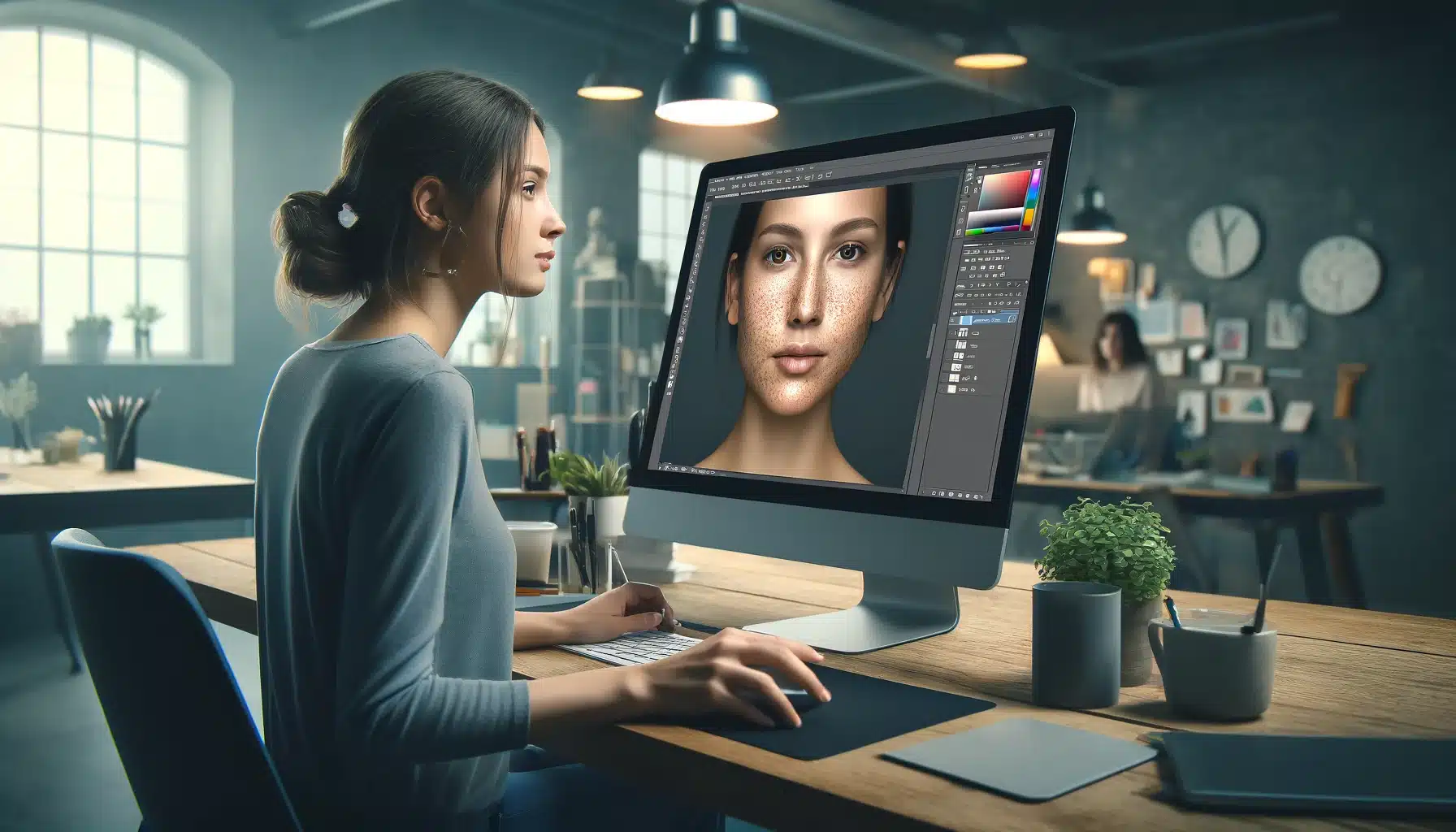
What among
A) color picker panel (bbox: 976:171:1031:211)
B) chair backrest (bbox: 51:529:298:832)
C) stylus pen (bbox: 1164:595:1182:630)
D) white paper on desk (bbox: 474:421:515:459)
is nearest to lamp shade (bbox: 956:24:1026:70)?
white paper on desk (bbox: 474:421:515:459)

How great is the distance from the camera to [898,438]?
3.77 ft

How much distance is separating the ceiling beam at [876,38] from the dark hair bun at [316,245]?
5.40m

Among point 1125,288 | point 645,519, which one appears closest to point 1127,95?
point 1125,288

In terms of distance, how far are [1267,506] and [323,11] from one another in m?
5.76

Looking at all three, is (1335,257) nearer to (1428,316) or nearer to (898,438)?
(1428,316)

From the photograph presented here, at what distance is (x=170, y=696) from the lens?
82 cm

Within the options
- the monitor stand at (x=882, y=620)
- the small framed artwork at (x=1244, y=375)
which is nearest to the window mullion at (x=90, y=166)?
the monitor stand at (x=882, y=620)

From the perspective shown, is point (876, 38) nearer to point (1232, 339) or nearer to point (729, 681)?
point (1232, 339)

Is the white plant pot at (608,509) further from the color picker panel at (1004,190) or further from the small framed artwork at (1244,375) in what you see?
the small framed artwork at (1244,375)

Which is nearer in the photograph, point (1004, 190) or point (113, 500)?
point (1004, 190)

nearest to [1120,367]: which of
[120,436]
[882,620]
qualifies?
[120,436]

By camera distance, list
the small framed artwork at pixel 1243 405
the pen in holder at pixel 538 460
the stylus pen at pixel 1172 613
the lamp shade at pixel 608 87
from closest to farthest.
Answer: the stylus pen at pixel 1172 613 → the pen in holder at pixel 538 460 → the lamp shade at pixel 608 87 → the small framed artwork at pixel 1243 405

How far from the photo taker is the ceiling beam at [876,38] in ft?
22.2

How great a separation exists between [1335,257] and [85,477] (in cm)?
669
